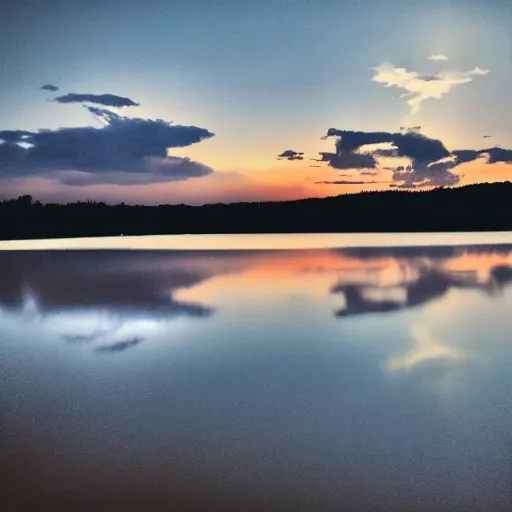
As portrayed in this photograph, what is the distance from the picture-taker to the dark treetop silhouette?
1356cm

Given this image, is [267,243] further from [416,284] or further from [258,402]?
[258,402]

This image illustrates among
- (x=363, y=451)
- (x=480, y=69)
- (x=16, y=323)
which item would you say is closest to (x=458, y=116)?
(x=480, y=69)

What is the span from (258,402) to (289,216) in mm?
14418

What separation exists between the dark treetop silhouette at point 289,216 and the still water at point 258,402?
900 cm

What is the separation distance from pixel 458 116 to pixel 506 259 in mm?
2943

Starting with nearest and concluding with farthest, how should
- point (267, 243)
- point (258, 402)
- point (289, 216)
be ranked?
1. point (258, 402)
2. point (267, 243)
3. point (289, 216)

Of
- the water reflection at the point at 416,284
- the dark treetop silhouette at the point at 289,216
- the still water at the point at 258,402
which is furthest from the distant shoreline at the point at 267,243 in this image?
the still water at the point at 258,402

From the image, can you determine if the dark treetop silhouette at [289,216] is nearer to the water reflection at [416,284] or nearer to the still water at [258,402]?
the water reflection at [416,284]

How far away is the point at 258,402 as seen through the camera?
219 cm

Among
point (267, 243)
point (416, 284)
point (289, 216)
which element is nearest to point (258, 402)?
point (416, 284)

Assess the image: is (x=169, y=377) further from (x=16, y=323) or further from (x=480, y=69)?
(x=480, y=69)

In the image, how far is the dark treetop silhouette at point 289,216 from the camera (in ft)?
44.5

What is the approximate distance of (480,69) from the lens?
909 centimetres

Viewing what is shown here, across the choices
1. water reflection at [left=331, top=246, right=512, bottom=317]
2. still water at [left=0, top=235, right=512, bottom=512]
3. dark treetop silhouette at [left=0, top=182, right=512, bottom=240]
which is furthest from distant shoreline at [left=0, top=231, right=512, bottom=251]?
still water at [left=0, top=235, right=512, bottom=512]
